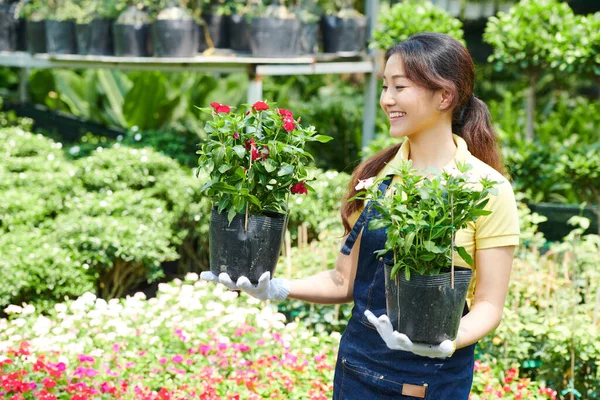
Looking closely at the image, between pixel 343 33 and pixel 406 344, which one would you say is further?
pixel 343 33

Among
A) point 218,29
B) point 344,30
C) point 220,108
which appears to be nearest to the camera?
point 220,108

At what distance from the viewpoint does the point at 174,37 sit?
5.80 m

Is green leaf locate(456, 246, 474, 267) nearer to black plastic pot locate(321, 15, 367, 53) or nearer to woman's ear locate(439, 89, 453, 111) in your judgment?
woman's ear locate(439, 89, 453, 111)

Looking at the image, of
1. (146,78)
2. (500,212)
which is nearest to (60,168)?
(146,78)

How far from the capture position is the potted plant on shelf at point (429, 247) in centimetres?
174

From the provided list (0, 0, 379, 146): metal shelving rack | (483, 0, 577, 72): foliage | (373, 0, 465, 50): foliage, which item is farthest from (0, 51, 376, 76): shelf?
(483, 0, 577, 72): foliage

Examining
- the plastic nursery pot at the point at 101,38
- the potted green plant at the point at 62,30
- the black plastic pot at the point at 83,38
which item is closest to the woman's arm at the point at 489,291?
the plastic nursery pot at the point at 101,38

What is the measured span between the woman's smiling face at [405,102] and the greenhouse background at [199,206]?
0.35 metres

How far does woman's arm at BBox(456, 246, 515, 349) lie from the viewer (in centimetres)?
190

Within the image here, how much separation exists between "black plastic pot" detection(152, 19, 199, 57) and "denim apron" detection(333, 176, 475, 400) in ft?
13.1

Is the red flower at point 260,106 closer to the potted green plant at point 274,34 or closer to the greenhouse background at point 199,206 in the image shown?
the greenhouse background at point 199,206

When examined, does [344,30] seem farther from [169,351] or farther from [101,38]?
[169,351]

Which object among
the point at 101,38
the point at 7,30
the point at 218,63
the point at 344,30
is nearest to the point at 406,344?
the point at 218,63

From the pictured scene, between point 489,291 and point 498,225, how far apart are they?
0.49ft
